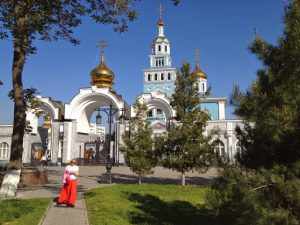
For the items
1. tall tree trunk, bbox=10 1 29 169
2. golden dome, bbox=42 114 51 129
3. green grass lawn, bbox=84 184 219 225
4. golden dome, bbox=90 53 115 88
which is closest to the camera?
green grass lawn, bbox=84 184 219 225

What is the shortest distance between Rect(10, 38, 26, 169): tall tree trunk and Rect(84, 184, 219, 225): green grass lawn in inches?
125

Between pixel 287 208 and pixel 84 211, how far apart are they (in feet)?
17.7

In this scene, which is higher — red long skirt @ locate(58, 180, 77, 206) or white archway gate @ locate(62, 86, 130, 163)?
white archway gate @ locate(62, 86, 130, 163)

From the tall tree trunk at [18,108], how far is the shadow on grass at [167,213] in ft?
13.3

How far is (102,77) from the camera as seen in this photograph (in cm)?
4016

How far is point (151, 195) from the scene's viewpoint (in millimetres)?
11398

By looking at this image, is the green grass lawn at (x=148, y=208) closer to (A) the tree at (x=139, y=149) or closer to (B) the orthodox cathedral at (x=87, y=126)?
(A) the tree at (x=139, y=149)

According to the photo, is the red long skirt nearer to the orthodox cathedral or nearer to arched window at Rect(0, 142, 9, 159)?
the orthodox cathedral

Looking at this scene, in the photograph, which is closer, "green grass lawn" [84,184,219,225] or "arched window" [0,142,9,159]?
"green grass lawn" [84,184,219,225]

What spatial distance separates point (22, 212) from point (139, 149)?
8.61 meters

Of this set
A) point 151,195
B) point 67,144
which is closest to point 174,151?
point 151,195

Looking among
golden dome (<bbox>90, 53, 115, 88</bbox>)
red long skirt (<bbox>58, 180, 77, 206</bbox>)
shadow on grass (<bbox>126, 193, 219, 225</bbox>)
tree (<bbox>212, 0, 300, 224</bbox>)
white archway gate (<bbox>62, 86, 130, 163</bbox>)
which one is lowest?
shadow on grass (<bbox>126, 193, 219, 225</bbox>)

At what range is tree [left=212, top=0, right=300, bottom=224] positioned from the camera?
4593 mm

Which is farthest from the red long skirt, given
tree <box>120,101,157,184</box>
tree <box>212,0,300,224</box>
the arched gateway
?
the arched gateway
